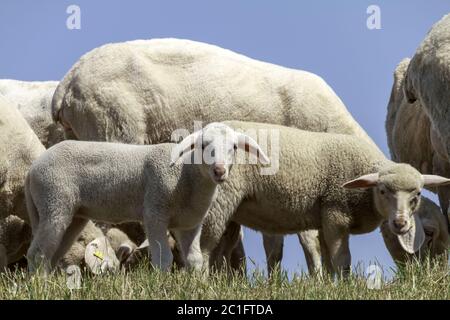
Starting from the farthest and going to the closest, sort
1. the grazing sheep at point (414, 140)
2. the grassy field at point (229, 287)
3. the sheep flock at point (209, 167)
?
the grazing sheep at point (414, 140)
the sheep flock at point (209, 167)
the grassy field at point (229, 287)

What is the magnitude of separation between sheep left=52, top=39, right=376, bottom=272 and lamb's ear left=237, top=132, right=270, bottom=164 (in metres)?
3.18

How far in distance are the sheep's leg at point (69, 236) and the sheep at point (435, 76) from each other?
2.77m

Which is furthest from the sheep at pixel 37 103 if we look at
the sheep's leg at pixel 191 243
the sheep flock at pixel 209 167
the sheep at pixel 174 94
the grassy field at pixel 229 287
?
the grassy field at pixel 229 287

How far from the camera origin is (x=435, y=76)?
9484mm

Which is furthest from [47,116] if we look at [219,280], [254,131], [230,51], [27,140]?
[219,280]

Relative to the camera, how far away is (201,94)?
1335 centimetres

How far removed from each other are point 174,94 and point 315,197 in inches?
127

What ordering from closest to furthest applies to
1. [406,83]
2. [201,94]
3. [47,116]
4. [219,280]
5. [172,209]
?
[219,280], [172,209], [406,83], [201,94], [47,116]

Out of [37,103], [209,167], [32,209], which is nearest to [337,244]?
[209,167]

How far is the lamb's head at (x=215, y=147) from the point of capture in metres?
9.34

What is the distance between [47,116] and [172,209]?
23.9ft

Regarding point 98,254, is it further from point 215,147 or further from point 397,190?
point 397,190

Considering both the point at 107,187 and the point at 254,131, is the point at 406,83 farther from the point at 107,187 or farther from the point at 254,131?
the point at 107,187

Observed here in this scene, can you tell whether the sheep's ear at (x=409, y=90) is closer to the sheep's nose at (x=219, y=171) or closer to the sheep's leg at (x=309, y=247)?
the sheep's nose at (x=219, y=171)
